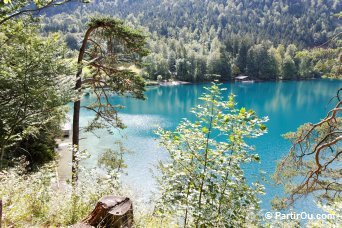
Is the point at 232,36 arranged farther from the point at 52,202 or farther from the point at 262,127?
the point at 262,127

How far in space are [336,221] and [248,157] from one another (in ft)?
3.51

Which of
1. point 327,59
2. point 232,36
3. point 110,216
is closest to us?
point 110,216

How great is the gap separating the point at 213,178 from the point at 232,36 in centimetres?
8355

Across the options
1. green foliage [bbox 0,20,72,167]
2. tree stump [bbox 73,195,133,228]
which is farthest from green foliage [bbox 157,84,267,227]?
green foliage [bbox 0,20,72,167]

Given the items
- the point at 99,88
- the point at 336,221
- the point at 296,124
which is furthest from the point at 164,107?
the point at 336,221

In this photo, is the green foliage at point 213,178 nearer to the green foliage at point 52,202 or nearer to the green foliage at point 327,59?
the green foliage at point 52,202

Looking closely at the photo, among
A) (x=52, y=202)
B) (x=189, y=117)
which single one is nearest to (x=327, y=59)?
(x=52, y=202)

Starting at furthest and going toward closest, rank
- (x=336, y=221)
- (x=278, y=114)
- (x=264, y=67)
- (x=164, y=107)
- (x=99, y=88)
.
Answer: (x=264, y=67)
(x=164, y=107)
(x=278, y=114)
(x=99, y=88)
(x=336, y=221)

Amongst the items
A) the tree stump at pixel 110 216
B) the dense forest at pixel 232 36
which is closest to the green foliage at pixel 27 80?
the tree stump at pixel 110 216

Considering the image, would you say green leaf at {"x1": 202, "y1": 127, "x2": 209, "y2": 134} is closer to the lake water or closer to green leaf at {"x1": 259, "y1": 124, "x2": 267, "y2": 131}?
green leaf at {"x1": 259, "y1": 124, "x2": 267, "y2": 131}

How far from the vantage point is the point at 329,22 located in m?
129

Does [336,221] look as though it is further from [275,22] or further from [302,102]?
[275,22]

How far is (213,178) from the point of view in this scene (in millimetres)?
3768

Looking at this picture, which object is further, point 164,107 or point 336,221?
point 164,107
